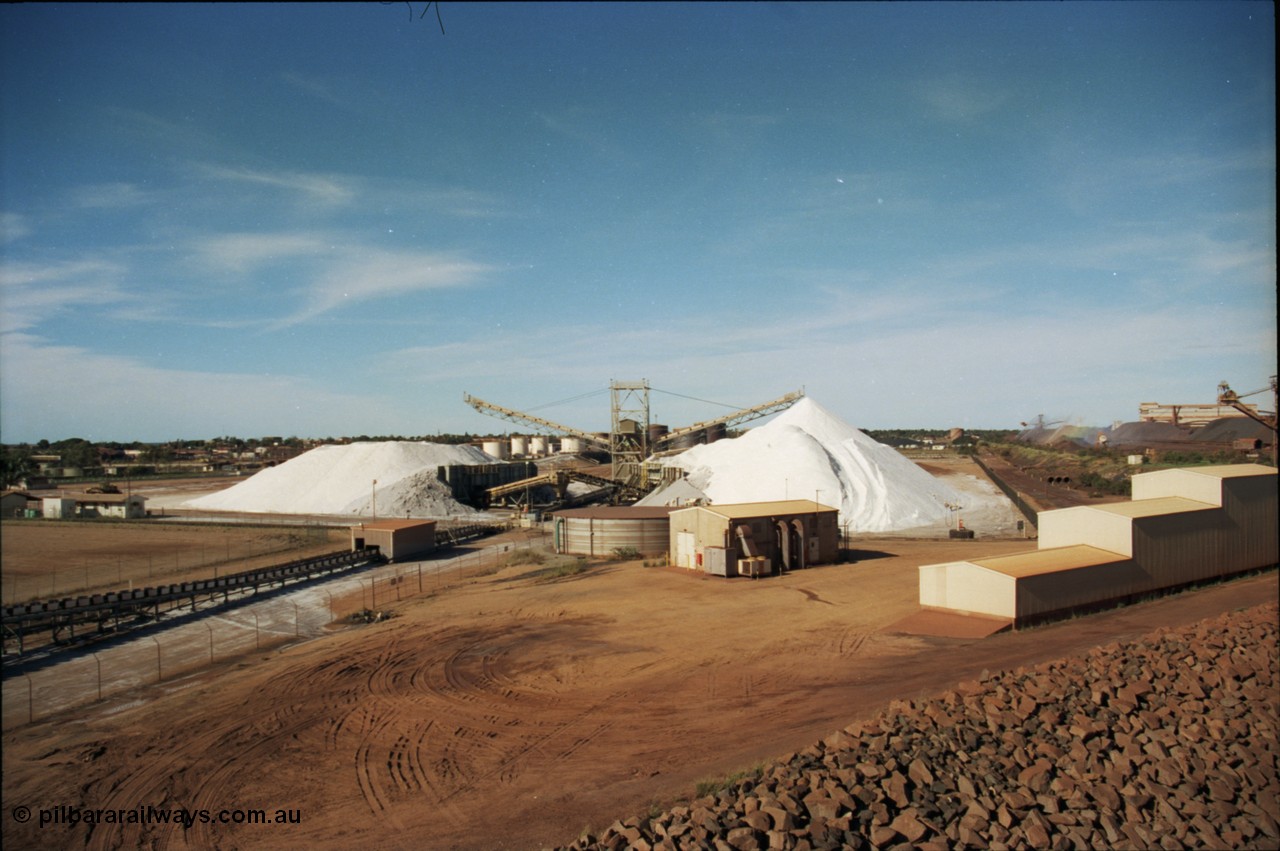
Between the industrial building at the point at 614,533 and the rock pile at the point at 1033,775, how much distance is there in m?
24.7

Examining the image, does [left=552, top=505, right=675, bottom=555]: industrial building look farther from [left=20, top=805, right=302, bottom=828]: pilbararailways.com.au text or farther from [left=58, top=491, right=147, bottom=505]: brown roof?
[left=58, top=491, right=147, bottom=505]: brown roof

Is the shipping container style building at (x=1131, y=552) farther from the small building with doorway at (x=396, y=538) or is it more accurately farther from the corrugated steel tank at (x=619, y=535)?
the small building with doorway at (x=396, y=538)

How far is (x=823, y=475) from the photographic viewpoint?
46844mm

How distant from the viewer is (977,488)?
5750 centimetres

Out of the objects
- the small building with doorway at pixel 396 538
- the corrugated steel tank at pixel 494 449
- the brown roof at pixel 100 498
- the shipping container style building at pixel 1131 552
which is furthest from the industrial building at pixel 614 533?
the corrugated steel tank at pixel 494 449

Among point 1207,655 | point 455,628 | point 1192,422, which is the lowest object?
point 455,628

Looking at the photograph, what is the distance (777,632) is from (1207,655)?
989 cm

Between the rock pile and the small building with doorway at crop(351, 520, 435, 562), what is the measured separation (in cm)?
2990

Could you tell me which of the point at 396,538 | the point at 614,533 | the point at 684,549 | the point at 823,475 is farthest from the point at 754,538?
the point at 396,538

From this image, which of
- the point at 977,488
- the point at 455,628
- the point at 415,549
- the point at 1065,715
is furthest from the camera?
the point at 977,488

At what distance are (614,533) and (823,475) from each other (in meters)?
16.2

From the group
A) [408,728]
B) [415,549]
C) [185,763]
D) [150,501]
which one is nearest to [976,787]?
[408,728]

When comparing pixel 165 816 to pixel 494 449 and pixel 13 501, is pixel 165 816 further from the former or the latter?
pixel 494 449

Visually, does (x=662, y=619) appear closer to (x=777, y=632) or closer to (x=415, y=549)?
(x=777, y=632)
